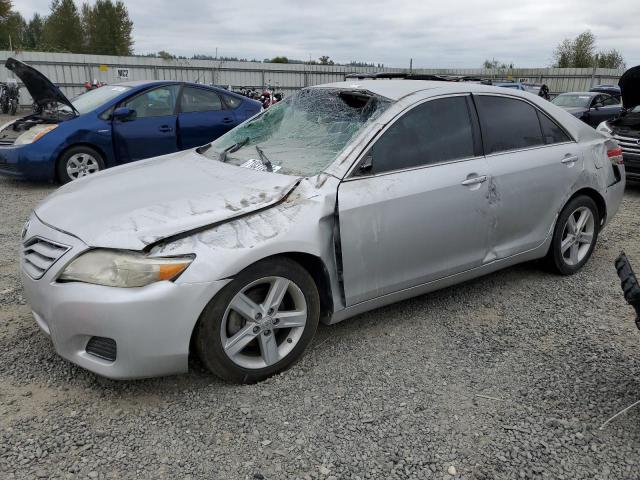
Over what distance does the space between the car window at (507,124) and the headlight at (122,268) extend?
92.9 inches

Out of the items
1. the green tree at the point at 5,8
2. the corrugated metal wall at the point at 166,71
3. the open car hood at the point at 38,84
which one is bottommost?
the open car hood at the point at 38,84

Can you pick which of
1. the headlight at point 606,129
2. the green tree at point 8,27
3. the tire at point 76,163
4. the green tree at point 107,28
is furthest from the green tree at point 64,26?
the headlight at point 606,129

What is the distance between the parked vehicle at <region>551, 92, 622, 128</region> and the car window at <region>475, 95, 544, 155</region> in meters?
11.5

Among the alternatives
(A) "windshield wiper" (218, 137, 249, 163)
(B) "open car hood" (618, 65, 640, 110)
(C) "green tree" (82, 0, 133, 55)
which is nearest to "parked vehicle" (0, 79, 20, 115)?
(A) "windshield wiper" (218, 137, 249, 163)

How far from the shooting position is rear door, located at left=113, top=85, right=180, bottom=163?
755cm

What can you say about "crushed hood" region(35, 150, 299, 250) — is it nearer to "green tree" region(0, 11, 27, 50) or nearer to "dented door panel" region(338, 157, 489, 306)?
"dented door panel" region(338, 157, 489, 306)

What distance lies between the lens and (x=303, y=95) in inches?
161

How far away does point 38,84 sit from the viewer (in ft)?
23.2

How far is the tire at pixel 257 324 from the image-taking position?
8.75 ft

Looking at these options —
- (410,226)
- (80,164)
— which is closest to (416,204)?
(410,226)

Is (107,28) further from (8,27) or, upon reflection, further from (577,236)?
(577,236)

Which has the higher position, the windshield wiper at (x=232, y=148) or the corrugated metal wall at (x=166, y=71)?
the corrugated metal wall at (x=166, y=71)

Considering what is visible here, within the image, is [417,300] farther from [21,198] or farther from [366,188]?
[21,198]

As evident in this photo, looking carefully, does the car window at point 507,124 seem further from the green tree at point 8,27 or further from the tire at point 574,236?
the green tree at point 8,27
